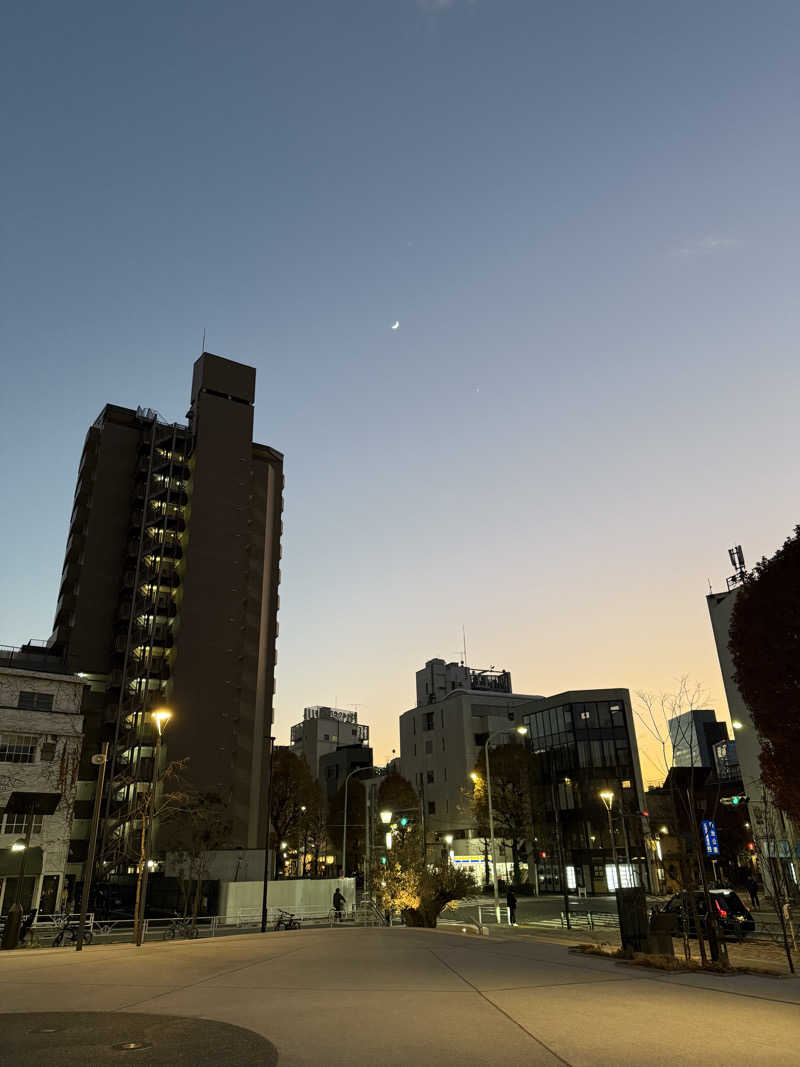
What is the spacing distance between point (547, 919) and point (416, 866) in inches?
479

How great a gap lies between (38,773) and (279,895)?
1667 cm

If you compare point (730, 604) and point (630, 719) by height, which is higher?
point (730, 604)

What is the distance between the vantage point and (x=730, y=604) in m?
53.7

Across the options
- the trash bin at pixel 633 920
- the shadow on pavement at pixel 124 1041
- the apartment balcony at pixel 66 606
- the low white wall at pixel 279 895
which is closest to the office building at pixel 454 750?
the low white wall at pixel 279 895

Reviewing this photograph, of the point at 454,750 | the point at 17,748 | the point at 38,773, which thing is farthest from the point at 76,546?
the point at 454,750

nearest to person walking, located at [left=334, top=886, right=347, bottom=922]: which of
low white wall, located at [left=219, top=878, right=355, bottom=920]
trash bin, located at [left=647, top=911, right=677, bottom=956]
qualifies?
low white wall, located at [left=219, top=878, right=355, bottom=920]

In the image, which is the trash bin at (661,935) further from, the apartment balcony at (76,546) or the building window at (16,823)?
the apartment balcony at (76,546)

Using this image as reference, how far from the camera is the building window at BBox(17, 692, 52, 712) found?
45.6 metres

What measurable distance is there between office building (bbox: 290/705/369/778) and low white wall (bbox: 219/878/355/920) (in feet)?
317

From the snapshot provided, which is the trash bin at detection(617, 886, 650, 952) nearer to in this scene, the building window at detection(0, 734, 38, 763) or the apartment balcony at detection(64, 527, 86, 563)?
the building window at detection(0, 734, 38, 763)

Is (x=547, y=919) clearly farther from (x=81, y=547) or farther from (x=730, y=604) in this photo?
(x=81, y=547)

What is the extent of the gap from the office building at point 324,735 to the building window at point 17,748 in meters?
100

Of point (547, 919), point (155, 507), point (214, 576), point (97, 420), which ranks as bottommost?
point (547, 919)

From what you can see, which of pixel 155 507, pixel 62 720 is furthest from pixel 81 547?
pixel 62 720
